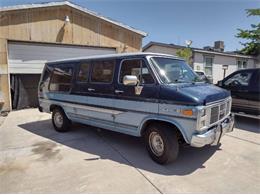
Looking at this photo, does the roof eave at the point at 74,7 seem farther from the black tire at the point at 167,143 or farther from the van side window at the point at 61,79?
the black tire at the point at 167,143

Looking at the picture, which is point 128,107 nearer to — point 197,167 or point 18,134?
point 197,167

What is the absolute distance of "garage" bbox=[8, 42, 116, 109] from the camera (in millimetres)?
9852

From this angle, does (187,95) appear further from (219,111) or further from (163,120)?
(219,111)

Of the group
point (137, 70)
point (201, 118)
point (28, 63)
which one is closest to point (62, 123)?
point (137, 70)

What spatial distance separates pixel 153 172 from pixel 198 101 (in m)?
1.51

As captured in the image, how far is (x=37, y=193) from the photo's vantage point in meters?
3.26

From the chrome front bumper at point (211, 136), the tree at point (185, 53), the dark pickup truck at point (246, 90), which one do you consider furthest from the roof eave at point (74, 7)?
the chrome front bumper at point (211, 136)

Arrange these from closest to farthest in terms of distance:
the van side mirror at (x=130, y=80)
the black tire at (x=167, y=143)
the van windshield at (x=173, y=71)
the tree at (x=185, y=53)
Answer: the black tire at (x=167, y=143)
the van side mirror at (x=130, y=80)
the van windshield at (x=173, y=71)
the tree at (x=185, y=53)

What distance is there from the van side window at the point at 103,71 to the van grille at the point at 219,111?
232 centimetres

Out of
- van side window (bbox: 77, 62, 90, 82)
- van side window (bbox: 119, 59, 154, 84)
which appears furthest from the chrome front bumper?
van side window (bbox: 77, 62, 90, 82)

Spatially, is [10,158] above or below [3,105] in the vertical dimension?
below

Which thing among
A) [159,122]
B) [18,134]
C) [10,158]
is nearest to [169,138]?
[159,122]

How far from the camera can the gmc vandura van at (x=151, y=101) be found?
3.75m

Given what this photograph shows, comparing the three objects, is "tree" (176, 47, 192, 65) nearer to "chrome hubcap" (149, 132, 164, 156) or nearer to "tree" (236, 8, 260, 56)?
"tree" (236, 8, 260, 56)
